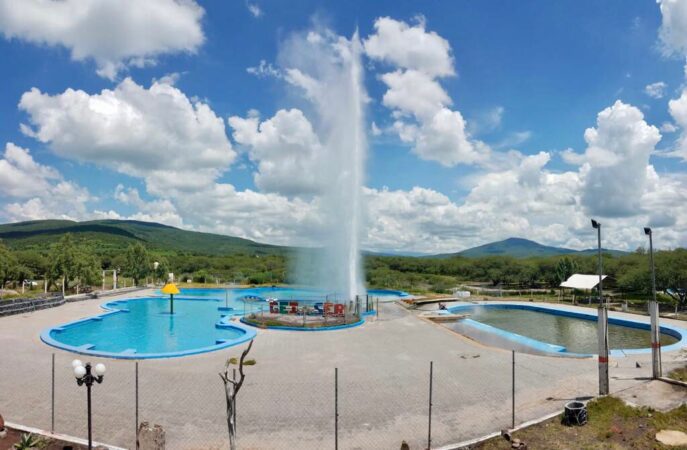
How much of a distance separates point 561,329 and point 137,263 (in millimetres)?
39778

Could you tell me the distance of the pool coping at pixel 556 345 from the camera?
16922 mm

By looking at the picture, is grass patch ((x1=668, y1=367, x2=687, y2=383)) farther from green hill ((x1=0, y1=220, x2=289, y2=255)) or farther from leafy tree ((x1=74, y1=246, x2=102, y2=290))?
green hill ((x1=0, y1=220, x2=289, y2=255))

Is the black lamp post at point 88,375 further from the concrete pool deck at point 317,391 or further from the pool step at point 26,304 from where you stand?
the pool step at point 26,304

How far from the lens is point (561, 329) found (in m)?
23.9

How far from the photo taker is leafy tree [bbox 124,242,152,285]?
4659 cm

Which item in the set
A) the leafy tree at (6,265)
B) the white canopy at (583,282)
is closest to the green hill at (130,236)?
the leafy tree at (6,265)

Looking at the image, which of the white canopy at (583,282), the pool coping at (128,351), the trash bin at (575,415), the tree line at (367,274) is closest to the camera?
the trash bin at (575,415)

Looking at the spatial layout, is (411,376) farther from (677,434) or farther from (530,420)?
(677,434)

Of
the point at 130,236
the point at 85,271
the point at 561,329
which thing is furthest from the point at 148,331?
the point at 130,236

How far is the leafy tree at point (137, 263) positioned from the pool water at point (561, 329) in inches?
1294

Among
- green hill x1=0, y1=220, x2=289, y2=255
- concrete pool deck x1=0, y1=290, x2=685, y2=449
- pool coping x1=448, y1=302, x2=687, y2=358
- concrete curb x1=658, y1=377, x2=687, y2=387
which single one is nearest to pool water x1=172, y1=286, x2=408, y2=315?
pool coping x1=448, y1=302, x2=687, y2=358

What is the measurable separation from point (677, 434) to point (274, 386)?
8.78 meters

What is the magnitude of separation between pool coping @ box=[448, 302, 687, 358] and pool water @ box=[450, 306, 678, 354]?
0.34m

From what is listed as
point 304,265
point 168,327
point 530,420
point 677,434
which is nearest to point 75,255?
point 168,327
